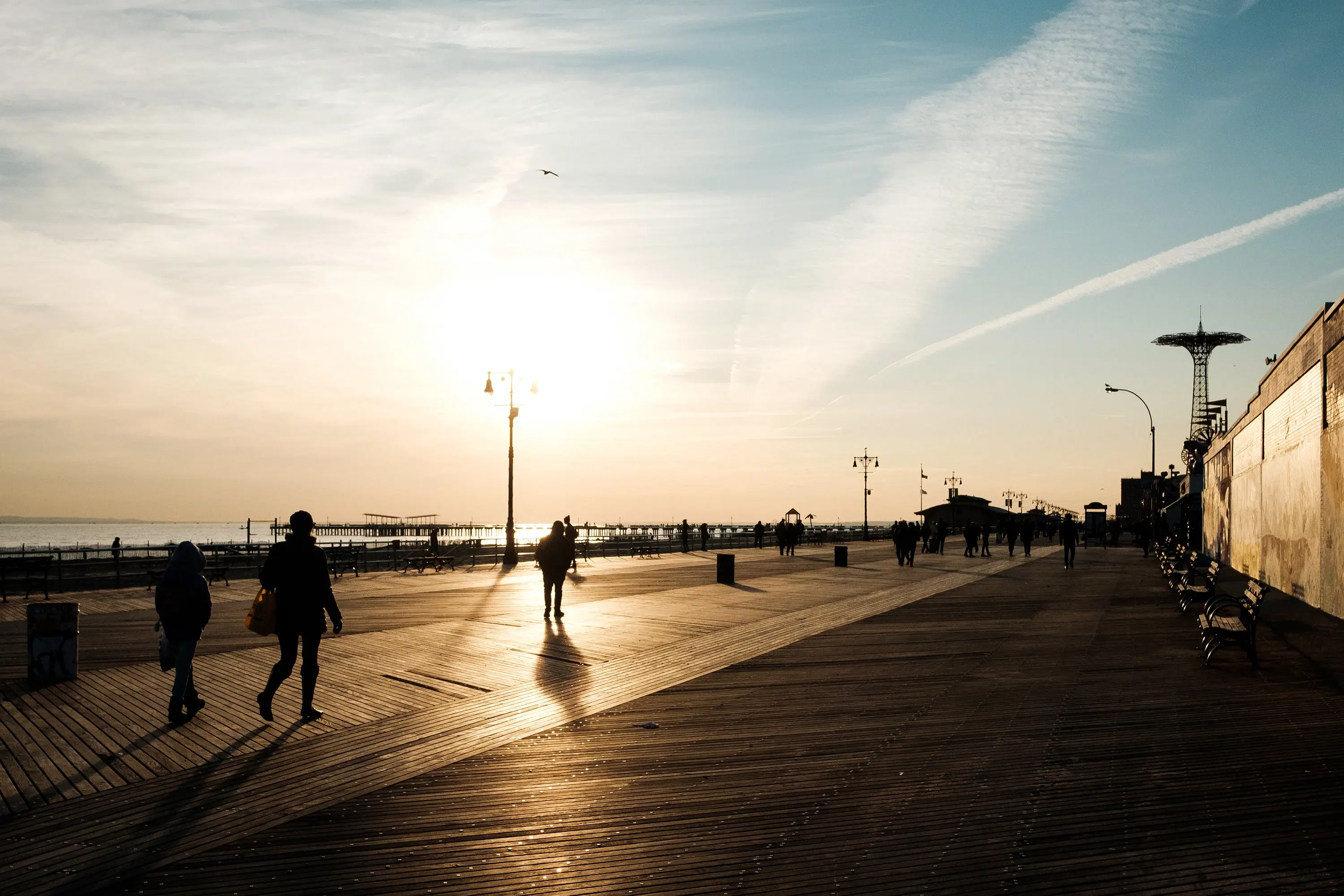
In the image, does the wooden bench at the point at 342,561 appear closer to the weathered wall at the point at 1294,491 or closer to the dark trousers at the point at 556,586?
the dark trousers at the point at 556,586

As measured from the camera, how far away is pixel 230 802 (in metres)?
6.42

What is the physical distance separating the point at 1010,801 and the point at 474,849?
3515 millimetres

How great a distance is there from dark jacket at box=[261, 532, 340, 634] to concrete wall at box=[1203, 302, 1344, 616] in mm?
14739

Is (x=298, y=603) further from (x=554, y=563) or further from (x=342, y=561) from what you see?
(x=342, y=561)

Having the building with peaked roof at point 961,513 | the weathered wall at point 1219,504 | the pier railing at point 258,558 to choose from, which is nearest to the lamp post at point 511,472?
the pier railing at point 258,558

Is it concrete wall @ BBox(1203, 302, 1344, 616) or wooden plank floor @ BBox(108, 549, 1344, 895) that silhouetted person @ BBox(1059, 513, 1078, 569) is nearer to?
concrete wall @ BBox(1203, 302, 1344, 616)

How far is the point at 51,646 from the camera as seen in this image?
1062 cm

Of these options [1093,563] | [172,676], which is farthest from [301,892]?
[1093,563]

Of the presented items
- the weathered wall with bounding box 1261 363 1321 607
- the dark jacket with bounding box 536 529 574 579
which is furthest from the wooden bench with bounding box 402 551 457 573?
the weathered wall with bounding box 1261 363 1321 607

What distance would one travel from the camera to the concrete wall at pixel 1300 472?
50.2ft

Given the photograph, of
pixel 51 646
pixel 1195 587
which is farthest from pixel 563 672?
pixel 1195 587

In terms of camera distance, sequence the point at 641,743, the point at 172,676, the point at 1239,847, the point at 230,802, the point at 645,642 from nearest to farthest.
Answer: the point at 1239,847 → the point at 230,802 → the point at 641,743 → the point at 172,676 → the point at 645,642

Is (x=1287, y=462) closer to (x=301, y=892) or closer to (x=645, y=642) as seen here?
(x=645, y=642)

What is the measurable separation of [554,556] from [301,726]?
876 cm
